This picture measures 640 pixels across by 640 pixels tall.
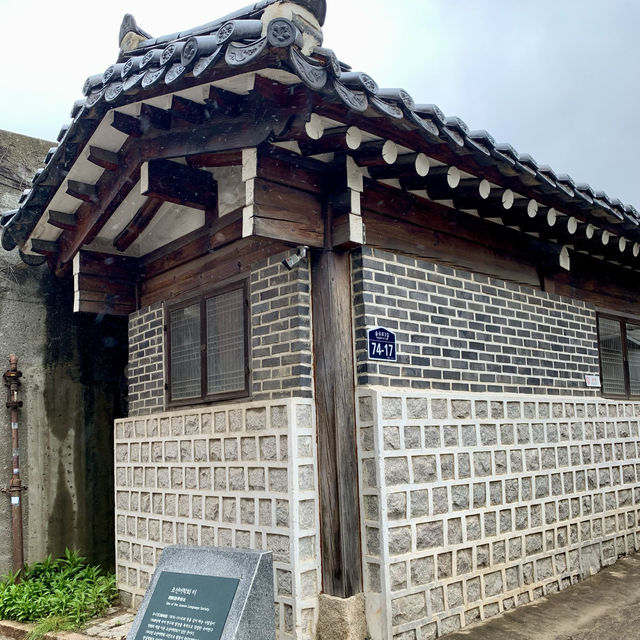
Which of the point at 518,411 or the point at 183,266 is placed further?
the point at 183,266

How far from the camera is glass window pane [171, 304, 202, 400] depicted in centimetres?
627

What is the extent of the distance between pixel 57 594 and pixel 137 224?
11.2ft

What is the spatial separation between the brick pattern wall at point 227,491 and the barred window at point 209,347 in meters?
0.29

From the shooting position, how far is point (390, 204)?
5.54 metres

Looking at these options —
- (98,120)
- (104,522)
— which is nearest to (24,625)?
(104,522)

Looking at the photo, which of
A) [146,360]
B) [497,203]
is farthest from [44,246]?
[497,203]

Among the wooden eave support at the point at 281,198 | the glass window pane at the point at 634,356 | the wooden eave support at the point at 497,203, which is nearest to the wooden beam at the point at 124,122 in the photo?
the wooden eave support at the point at 281,198

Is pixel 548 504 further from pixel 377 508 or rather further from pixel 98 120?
pixel 98 120

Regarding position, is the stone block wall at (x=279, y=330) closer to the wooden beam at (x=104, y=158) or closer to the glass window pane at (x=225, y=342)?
the glass window pane at (x=225, y=342)

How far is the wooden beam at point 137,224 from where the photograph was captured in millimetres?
6344

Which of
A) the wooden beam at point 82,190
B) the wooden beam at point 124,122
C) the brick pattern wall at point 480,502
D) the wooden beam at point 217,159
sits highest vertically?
the wooden beam at point 124,122

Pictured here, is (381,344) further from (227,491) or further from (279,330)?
(227,491)

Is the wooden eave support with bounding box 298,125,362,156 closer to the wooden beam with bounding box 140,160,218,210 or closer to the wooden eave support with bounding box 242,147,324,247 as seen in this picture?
the wooden eave support with bounding box 242,147,324,247

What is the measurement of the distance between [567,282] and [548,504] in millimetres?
2264
